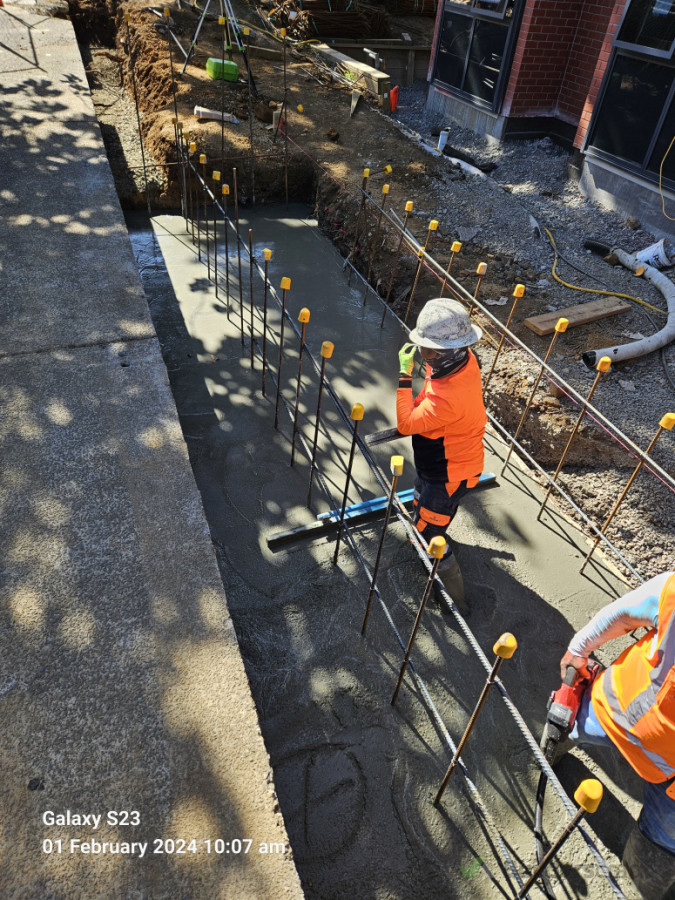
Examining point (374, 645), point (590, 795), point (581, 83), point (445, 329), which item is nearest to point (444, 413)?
point (445, 329)

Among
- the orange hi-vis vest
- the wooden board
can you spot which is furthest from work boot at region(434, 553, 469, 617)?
the wooden board

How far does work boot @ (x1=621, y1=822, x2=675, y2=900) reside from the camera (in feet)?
7.20

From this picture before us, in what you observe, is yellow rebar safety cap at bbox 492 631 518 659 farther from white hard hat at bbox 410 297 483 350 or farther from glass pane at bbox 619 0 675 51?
glass pane at bbox 619 0 675 51

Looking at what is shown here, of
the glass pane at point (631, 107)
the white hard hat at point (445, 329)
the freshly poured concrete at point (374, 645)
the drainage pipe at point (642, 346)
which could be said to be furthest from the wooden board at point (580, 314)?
the white hard hat at point (445, 329)

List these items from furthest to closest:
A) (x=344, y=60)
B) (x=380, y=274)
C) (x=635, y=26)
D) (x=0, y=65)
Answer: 1. (x=344, y=60)
2. (x=0, y=65)
3. (x=635, y=26)
4. (x=380, y=274)

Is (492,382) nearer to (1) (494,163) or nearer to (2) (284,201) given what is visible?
(2) (284,201)

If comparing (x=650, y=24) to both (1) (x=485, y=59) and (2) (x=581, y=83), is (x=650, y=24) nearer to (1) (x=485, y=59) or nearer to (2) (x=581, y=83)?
(2) (x=581, y=83)

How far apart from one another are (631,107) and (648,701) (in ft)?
27.2

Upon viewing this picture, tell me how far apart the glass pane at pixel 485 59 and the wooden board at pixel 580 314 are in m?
6.00

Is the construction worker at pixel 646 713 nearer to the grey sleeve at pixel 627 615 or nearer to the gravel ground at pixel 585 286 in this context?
the grey sleeve at pixel 627 615

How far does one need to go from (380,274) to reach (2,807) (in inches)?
238

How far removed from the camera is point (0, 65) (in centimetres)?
838

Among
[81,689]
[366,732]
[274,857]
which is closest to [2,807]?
[81,689]

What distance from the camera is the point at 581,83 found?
30.6ft
